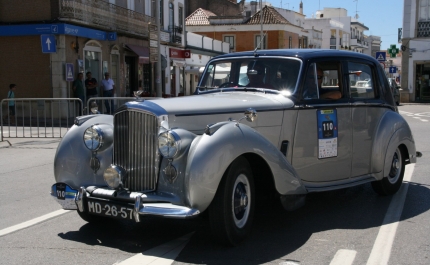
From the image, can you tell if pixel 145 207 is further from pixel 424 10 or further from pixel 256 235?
pixel 424 10

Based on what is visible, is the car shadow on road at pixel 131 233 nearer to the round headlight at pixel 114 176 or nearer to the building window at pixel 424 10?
the round headlight at pixel 114 176

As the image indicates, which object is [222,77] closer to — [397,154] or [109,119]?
[109,119]

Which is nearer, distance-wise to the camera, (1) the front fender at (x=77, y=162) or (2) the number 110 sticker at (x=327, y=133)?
(1) the front fender at (x=77, y=162)

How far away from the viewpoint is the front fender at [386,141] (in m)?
6.55

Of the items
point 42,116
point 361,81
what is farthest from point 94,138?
point 42,116

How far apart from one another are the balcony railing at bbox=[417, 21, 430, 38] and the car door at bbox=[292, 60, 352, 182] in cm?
3897

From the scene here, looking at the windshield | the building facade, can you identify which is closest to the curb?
the building facade

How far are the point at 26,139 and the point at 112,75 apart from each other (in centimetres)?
1179

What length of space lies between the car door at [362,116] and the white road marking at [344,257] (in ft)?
5.81

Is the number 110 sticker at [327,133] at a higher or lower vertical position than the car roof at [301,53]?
lower

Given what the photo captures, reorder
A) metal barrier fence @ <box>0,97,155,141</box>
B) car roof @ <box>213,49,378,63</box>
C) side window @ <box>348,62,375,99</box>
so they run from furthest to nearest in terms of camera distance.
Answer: metal barrier fence @ <box>0,97,155,141</box>, side window @ <box>348,62,375,99</box>, car roof @ <box>213,49,378,63</box>

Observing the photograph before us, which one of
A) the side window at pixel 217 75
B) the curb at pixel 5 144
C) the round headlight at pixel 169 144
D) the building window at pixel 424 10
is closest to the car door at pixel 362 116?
the side window at pixel 217 75

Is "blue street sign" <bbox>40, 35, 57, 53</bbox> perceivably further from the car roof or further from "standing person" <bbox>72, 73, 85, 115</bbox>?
the car roof

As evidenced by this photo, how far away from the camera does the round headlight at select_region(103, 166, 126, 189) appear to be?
4.73 metres
